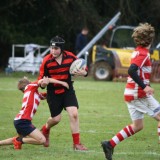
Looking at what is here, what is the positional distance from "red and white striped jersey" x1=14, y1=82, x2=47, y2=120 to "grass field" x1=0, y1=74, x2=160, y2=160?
0.53 meters

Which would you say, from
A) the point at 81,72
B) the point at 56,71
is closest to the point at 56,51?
Answer: the point at 56,71

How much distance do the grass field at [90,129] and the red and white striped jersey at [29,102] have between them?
53 cm

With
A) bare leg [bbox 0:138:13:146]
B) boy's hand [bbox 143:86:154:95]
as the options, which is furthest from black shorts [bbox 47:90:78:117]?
boy's hand [bbox 143:86:154:95]

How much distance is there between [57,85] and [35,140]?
37.2 inches

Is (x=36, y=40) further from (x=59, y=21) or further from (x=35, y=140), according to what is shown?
(x=35, y=140)

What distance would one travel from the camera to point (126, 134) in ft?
31.4

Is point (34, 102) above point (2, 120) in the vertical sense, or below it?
above

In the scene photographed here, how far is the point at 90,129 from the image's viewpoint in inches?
521

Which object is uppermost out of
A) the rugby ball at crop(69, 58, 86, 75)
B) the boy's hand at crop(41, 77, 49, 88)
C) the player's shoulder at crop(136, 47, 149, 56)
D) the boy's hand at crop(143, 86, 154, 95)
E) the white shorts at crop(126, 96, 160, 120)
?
the player's shoulder at crop(136, 47, 149, 56)

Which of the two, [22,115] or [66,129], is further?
[66,129]

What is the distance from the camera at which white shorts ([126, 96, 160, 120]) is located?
957cm

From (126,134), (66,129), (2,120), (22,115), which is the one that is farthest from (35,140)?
(2,120)

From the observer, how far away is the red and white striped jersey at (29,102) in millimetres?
10398

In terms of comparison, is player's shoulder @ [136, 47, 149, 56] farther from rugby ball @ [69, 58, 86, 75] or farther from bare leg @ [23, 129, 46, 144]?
bare leg @ [23, 129, 46, 144]
